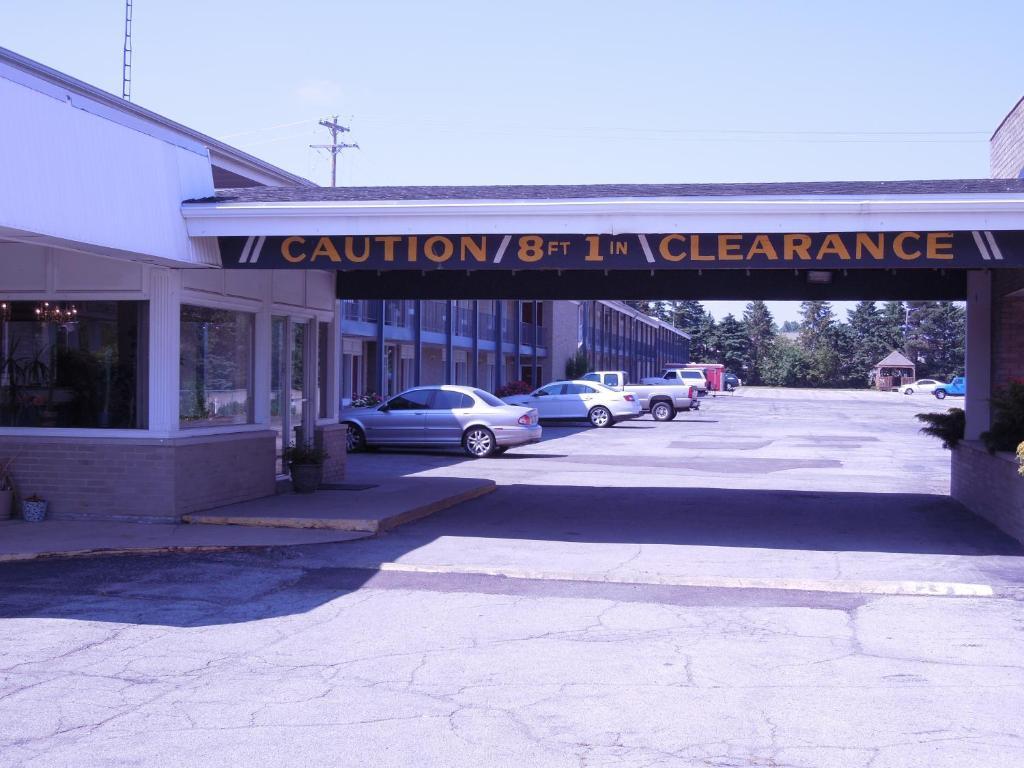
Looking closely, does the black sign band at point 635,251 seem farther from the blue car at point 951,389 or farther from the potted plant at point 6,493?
the blue car at point 951,389

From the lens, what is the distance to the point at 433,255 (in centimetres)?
1223

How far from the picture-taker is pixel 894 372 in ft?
366

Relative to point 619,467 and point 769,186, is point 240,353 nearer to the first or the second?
point 769,186

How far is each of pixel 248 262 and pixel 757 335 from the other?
123 m

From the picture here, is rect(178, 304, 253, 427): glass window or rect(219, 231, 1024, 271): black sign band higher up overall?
rect(219, 231, 1024, 271): black sign band

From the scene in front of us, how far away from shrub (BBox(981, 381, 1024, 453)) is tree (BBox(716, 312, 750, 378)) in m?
112

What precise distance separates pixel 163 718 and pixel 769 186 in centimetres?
878

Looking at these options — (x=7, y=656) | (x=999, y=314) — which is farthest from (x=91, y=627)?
(x=999, y=314)

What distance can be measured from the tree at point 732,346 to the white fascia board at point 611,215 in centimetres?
11452

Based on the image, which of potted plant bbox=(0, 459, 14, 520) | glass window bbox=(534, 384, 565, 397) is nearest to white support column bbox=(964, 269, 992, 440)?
potted plant bbox=(0, 459, 14, 520)

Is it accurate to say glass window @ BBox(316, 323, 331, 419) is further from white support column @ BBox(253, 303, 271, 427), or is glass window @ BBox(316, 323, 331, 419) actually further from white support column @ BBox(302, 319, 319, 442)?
A: white support column @ BBox(253, 303, 271, 427)

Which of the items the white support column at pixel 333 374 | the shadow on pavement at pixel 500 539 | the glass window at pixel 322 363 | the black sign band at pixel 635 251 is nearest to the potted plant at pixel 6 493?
the shadow on pavement at pixel 500 539

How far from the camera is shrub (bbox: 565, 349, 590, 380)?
55.1 meters

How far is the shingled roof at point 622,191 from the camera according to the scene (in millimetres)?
11328
